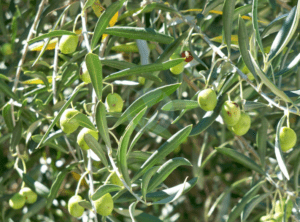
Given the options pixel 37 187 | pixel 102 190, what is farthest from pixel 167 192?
pixel 37 187

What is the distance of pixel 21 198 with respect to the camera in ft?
4.74

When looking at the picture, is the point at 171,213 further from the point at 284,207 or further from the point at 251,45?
the point at 251,45

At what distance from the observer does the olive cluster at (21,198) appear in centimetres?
143

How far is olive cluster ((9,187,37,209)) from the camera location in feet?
4.70

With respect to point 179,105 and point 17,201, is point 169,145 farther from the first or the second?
point 17,201

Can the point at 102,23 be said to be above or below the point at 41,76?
above

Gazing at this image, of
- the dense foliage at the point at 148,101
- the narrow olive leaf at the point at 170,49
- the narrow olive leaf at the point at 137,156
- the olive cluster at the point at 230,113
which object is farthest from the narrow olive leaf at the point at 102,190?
the narrow olive leaf at the point at 170,49

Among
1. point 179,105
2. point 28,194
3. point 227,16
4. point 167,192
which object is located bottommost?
point 28,194

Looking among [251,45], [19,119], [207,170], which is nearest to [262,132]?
[251,45]

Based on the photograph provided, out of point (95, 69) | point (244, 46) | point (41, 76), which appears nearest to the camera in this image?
point (95, 69)

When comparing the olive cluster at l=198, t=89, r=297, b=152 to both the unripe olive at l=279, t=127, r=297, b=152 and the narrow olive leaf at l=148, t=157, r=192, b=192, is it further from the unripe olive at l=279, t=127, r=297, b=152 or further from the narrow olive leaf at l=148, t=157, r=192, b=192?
the narrow olive leaf at l=148, t=157, r=192, b=192

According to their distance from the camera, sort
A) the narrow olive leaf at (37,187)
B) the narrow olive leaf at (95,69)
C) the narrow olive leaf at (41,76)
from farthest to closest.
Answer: the narrow olive leaf at (37,187) → the narrow olive leaf at (41,76) → the narrow olive leaf at (95,69)

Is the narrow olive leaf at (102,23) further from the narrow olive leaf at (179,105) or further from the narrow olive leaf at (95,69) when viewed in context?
the narrow olive leaf at (179,105)

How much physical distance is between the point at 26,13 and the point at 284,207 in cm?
149
